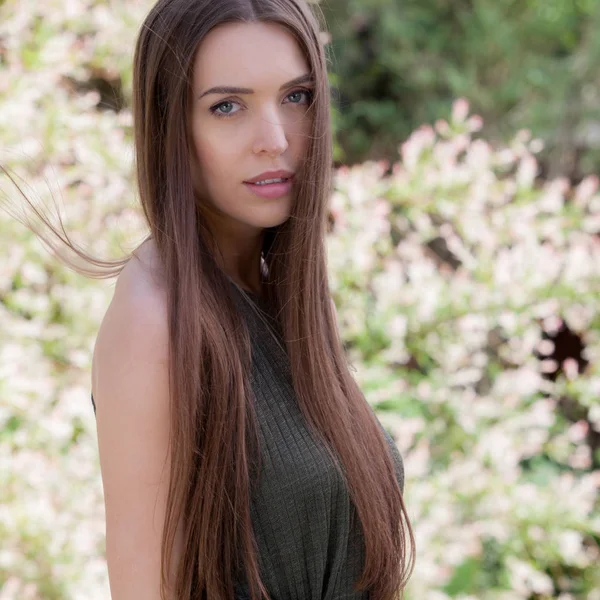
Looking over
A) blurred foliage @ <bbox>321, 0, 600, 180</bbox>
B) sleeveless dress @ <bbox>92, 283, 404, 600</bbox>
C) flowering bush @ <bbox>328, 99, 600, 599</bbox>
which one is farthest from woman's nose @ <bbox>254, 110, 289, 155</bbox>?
blurred foliage @ <bbox>321, 0, 600, 180</bbox>

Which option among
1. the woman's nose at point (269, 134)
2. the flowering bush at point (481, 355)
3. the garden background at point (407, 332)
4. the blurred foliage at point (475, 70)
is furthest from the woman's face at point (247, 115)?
the blurred foliage at point (475, 70)

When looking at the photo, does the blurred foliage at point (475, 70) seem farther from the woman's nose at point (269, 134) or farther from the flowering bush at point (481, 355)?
the woman's nose at point (269, 134)

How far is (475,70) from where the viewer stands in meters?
5.46

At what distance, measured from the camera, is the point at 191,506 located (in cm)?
126

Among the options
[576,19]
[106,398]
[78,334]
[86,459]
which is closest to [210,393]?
[106,398]

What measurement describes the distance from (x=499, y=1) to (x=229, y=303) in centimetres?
450

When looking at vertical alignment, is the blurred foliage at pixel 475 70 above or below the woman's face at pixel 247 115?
above

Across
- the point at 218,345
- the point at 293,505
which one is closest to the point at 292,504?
the point at 293,505

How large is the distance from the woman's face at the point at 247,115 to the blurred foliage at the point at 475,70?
362cm

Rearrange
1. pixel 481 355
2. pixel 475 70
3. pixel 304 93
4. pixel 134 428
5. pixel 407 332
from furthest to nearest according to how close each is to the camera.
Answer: pixel 475 70 → pixel 407 332 → pixel 481 355 → pixel 304 93 → pixel 134 428

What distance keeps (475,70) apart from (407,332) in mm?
2704

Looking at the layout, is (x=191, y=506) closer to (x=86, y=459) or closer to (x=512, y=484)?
(x=86, y=459)

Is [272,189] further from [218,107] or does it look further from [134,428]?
[134,428]

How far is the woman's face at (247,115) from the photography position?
129cm
